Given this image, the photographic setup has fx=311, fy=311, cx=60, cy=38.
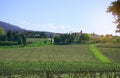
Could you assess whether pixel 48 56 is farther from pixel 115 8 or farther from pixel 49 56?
pixel 115 8

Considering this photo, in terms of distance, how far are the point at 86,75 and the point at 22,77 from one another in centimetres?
448

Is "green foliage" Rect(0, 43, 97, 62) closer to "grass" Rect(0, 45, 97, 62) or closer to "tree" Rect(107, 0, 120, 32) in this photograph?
"grass" Rect(0, 45, 97, 62)

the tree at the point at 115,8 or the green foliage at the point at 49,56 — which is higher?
the tree at the point at 115,8

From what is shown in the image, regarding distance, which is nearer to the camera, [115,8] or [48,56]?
[115,8]

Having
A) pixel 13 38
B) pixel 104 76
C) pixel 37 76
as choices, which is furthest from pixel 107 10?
pixel 13 38

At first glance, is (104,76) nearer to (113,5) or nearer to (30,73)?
(30,73)

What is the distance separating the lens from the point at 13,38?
114250mm

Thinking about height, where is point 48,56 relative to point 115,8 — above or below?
below

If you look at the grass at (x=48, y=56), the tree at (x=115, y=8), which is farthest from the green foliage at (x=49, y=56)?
the tree at (x=115, y=8)

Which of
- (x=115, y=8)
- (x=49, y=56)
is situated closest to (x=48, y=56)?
(x=49, y=56)

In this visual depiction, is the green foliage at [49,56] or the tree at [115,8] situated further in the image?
the green foliage at [49,56]

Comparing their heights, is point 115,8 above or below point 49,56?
above

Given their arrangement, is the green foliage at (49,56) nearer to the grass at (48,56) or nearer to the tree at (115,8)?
the grass at (48,56)

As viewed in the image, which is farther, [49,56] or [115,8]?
[49,56]
